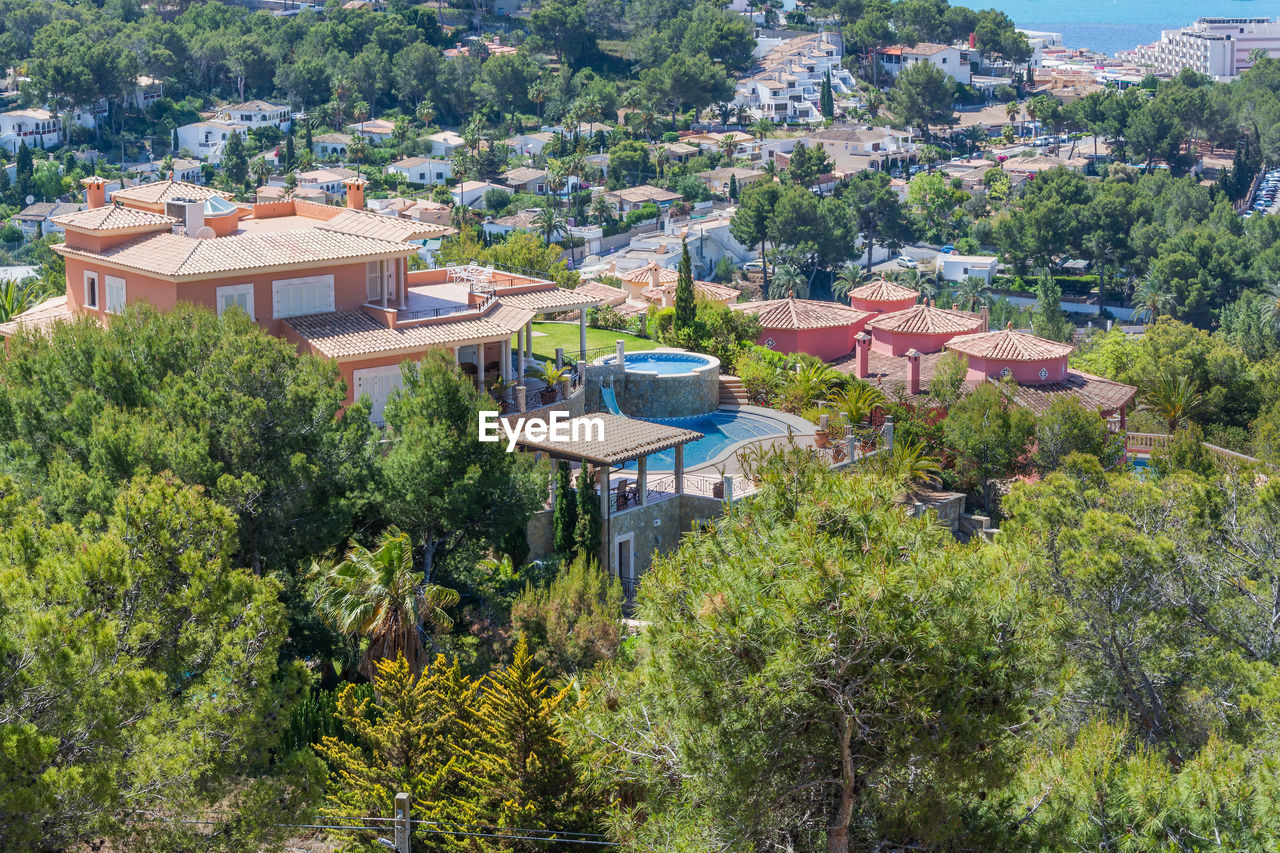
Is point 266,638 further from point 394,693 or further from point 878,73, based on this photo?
point 878,73

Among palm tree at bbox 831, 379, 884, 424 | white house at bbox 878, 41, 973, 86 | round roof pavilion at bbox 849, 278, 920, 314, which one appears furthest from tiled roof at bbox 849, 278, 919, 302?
white house at bbox 878, 41, 973, 86

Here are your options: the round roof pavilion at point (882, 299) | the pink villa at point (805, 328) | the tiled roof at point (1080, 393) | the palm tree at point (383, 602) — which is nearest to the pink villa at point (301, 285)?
the palm tree at point (383, 602)

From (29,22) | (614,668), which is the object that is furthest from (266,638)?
(29,22)

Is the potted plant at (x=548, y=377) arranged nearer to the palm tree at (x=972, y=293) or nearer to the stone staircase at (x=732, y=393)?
the stone staircase at (x=732, y=393)

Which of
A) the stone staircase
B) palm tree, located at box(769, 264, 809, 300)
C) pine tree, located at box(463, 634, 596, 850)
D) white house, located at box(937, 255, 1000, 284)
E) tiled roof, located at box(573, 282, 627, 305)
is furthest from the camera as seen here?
white house, located at box(937, 255, 1000, 284)

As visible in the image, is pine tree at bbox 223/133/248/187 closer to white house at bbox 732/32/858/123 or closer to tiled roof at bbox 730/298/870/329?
white house at bbox 732/32/858/123
